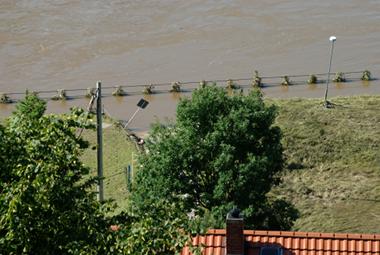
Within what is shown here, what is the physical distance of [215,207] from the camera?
19281 mm

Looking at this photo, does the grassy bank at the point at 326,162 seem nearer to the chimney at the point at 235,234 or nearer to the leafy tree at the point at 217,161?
the leafy tree at the point at 217,161

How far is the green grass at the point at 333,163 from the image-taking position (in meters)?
24.1

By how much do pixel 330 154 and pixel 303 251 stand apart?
41.8ft

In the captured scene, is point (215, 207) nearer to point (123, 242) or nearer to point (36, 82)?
point (123, 242)

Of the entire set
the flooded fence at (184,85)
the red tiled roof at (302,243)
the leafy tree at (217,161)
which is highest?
the flooded fence at (184,85)

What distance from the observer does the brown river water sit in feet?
128

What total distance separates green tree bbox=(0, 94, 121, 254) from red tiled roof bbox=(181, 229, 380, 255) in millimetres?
5272

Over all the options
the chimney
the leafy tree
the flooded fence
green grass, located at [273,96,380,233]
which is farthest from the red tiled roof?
the flooded fence

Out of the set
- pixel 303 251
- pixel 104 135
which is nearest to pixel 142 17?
pixel 104 135

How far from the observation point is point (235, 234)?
611 inches

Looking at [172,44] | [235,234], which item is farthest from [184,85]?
[235,234]

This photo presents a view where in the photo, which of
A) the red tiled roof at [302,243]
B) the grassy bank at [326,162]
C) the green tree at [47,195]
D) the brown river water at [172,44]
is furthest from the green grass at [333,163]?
the green tree at [47,195]

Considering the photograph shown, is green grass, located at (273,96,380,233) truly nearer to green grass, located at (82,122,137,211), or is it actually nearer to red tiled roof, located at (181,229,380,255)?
green grass, located at (82,122,137,211)

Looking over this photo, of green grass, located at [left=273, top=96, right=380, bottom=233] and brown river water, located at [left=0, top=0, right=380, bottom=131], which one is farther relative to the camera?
brown river water, located at [left=0, top=0, right=380, bottom=131]
